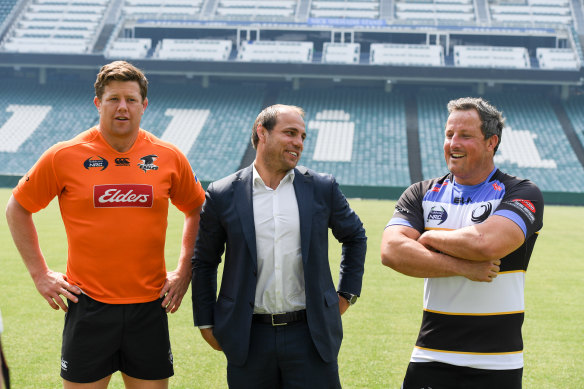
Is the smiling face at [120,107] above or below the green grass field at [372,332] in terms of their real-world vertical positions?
above

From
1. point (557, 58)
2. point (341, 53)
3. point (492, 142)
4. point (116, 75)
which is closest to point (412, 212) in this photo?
point (492, 142)

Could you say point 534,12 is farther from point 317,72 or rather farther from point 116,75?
point 116,75

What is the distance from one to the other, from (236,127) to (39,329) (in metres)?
31.2

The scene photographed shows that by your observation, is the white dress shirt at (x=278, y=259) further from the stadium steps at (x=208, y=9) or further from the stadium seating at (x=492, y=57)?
the stadium steps at (x=208, y=9)

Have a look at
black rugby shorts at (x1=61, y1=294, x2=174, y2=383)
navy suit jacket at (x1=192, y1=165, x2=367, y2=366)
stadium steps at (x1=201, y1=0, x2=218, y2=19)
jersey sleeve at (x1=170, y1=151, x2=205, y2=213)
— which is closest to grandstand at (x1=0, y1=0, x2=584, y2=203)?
stadium steps at (x1=201, y1=0, x2=218, y2=19)

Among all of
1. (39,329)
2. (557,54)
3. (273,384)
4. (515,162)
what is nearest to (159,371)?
(273,384)

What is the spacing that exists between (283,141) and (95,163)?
3.65ft

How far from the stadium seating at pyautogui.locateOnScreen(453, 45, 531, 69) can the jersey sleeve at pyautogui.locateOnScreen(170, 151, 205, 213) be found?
120ft

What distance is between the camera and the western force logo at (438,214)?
11.5 ft

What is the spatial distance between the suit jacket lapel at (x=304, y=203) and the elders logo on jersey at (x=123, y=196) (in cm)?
86

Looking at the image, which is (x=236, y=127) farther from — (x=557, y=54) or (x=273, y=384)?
(x=273, y=384)

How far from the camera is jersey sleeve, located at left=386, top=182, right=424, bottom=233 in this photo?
11.8 feet

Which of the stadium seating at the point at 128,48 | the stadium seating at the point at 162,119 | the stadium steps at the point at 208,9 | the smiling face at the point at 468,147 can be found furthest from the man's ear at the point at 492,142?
the stadium steps at the point at 208,9

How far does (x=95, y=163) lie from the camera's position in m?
3.70
